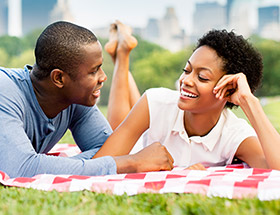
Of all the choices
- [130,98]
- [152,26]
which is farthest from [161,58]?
[130,98]

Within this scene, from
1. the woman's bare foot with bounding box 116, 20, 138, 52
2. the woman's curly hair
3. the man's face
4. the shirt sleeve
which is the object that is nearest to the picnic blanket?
the man's face

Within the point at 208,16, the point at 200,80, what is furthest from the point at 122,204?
the point at 208,16

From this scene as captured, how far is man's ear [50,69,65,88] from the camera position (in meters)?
2.45

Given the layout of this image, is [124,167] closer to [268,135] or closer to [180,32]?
[268,135]

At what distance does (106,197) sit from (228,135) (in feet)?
4.46

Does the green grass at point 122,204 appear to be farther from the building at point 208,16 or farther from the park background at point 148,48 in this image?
the building at point 208,16

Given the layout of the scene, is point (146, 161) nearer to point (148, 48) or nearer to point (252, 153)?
point (252, 153)

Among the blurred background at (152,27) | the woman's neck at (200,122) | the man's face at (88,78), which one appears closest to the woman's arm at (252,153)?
the woman's neck at (200,122)

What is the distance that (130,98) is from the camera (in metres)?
3.99

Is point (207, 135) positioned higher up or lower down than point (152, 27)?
lower down

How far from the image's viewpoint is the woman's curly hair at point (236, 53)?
108 inches

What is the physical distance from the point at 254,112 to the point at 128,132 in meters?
0.89

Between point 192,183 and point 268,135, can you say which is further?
point 268,135

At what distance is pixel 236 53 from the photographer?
280 cm
